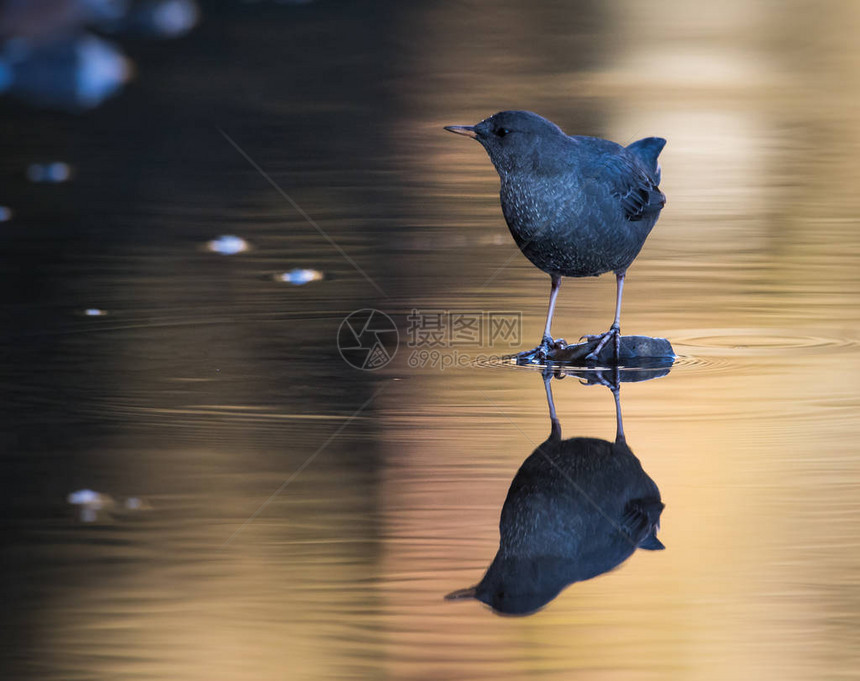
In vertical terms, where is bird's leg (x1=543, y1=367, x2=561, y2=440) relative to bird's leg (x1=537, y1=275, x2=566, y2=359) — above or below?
below

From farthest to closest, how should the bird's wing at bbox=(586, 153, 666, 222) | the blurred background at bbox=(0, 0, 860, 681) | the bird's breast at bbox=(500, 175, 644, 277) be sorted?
the bird's wing at bbox=(586, 153, 666, 222), the bird's breast at bbox=(500, 175, 644, 277), the blurred background at bbox=(0, 0, 860, 681)

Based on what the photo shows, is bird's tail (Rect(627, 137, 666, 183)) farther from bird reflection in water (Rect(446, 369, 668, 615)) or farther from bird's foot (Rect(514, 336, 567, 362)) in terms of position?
bird reflection in water (Rect(446, 369, 668, 615))

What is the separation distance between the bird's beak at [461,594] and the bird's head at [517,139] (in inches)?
81.9

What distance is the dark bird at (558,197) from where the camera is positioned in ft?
15.0

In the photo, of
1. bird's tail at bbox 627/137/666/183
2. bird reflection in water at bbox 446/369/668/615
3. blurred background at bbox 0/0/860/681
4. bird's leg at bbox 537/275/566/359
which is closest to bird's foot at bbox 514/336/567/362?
bird's leg at bbox 537/275/566/359

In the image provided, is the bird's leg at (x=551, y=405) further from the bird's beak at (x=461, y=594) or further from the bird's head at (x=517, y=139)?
the bird's beak at (x=461, y=594)

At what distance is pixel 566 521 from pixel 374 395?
1145mm

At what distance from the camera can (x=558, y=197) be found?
458 cm

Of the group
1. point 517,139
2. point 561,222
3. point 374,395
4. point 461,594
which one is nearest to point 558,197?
point 561,222

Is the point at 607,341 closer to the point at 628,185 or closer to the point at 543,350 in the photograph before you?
the point at 543,350

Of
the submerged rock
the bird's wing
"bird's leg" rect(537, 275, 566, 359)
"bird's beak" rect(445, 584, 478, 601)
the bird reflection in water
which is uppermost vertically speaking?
the bird's wing

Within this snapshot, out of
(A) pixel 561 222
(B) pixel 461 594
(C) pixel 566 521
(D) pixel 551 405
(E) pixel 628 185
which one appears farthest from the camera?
(E) pixel 628 185

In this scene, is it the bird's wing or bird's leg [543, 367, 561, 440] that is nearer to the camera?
bird's leg [543, 367, 561, 440]

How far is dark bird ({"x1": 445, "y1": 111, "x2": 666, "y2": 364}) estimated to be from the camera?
180 inches
